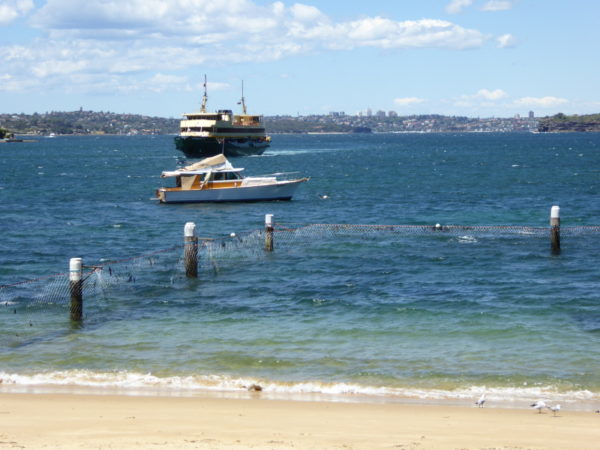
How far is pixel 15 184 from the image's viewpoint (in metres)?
82.6

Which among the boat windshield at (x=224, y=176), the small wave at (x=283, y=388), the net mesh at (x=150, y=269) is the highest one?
the boat windshield at (x=224, y=176)

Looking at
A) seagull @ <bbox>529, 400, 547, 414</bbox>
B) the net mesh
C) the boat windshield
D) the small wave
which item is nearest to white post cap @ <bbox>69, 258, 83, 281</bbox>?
the net mesh

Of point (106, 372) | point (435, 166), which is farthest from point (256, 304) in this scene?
point (435, 166)

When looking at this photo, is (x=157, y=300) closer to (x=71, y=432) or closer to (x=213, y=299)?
→ (x=213, y=299)

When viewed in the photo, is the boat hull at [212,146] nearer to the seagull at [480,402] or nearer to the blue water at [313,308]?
the blue water at [313,308]

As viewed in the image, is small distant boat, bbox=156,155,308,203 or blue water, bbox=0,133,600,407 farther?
small distant boat, bbox=156,155,308,203

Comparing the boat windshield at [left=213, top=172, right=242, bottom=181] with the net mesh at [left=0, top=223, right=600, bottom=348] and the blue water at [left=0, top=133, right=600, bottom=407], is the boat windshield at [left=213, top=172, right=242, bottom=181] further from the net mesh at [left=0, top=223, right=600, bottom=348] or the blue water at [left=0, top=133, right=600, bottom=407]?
the net mesh at [left=0, top=223, right=600, bottom=348]

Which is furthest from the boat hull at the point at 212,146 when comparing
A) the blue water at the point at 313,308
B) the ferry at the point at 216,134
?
the blue water at the point at 313,308

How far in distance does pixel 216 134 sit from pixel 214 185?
3376 inches

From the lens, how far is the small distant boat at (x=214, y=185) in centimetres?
5559

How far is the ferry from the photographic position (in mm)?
139750

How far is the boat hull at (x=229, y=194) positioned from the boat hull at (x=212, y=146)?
257 ft

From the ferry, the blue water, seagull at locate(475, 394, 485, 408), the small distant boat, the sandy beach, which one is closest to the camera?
the sandy beach

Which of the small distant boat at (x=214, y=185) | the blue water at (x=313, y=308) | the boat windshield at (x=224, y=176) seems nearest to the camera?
the blue water at (x=313, y=308)
